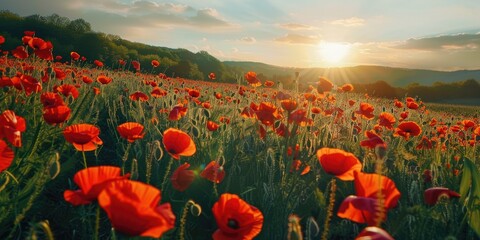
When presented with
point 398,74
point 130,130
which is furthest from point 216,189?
point 398,74

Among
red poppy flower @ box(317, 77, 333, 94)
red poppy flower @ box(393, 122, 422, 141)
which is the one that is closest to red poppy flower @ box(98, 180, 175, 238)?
red poppy flower @ box(317, 77, 333, 94)

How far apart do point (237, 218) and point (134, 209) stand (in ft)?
1.58

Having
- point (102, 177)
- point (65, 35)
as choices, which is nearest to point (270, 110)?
point (102, 177)

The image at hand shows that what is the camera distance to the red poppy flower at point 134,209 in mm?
745

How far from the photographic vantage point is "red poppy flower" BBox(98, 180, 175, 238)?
74cm

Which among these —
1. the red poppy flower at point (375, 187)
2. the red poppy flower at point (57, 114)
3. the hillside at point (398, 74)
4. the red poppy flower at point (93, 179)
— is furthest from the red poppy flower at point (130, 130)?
the hillside at point (398, 74)

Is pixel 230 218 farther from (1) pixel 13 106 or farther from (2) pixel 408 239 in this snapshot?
(1) pixel 13 106

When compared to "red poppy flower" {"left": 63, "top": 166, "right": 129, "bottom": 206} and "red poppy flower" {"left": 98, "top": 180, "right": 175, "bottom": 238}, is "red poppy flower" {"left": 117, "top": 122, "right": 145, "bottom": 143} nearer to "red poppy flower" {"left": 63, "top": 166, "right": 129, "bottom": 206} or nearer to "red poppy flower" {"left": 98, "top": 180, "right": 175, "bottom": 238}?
"red poppy flower" {"left": 63, "top": 166, "right": 129, "bottom": 206}

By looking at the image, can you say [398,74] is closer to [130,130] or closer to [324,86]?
[324,86]

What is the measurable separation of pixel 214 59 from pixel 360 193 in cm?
3658

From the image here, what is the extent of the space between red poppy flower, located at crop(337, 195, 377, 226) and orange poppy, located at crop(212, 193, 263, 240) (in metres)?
0.24

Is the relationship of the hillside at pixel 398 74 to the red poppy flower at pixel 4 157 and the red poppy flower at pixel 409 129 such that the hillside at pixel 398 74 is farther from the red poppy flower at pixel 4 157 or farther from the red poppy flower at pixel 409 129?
the red poppy flower at pixel 4 157

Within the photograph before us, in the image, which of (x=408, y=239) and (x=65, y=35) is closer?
(x=408, y=239)

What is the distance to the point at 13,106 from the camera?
2871 millimetres
